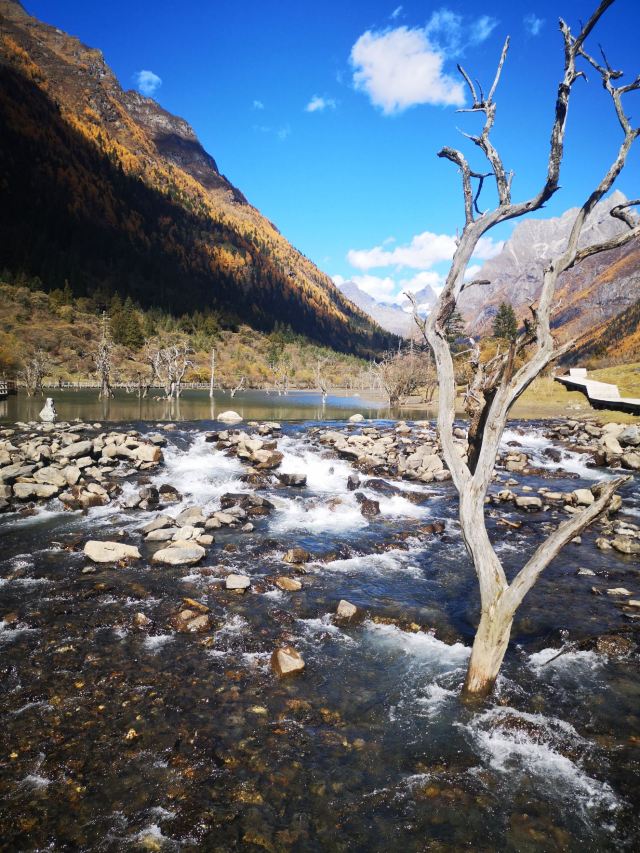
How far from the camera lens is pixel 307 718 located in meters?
5.77

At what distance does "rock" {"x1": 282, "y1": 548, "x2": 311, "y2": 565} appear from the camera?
11078 mm

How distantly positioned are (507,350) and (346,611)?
18.9ft

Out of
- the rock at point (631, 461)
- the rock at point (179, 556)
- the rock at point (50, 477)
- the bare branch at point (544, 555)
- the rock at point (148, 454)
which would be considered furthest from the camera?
the rock at point (631, 461)

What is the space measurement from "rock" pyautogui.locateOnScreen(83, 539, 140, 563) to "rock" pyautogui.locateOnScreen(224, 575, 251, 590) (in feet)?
9.27

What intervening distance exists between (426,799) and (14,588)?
862cm

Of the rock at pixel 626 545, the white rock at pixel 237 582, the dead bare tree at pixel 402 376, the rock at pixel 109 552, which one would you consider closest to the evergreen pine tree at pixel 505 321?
the dead bare tree at pixel 402 376

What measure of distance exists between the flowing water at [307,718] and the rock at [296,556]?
34cm

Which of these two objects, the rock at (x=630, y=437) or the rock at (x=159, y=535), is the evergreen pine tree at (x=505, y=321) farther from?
the rock at (x=159, y=535)

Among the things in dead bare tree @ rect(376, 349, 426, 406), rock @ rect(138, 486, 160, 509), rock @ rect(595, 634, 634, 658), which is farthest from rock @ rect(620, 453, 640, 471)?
dead bare tree @ rect(376, 349, 426, 406)

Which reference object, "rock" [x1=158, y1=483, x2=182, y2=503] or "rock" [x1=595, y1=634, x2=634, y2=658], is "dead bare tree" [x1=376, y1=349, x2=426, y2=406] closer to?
"rock" [x1=158, y1=483, x2=182, y2=503]

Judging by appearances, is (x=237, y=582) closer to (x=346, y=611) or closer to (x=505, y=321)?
(x=346, y=611)

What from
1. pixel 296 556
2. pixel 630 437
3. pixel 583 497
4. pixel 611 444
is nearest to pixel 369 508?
pixel 296 556

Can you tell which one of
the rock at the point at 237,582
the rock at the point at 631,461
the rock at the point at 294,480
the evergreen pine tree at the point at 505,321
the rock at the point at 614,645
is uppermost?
the evergreen pine tree at the point at 505,321

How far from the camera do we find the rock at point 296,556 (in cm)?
1108
